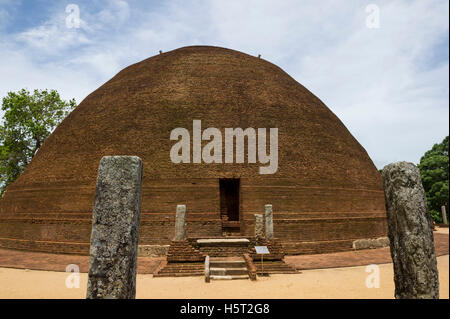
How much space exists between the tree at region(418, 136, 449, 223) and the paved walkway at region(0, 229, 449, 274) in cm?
1706

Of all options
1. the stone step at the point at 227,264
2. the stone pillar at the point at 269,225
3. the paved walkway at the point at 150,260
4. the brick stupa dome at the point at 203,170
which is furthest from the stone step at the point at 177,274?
the brick stupa dome at the point at 203,170

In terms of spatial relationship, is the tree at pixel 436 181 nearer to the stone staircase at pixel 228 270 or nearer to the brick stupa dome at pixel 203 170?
the brick stupa dome at pixel 203 170

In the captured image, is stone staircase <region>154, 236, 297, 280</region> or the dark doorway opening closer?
stone staircase <region>154, 236, 297, 280</region>

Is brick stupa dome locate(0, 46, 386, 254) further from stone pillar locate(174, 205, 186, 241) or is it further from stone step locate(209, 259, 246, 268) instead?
stone step locate(209, 259, 246, 268)

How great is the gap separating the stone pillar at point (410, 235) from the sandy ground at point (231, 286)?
2499 millimetres

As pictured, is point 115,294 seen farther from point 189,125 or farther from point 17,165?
point 17,165

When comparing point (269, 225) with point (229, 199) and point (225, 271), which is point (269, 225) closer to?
point (225, 271)

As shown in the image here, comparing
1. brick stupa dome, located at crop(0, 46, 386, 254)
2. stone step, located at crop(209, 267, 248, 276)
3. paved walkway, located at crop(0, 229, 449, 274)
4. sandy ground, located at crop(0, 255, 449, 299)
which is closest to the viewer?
sandy ground, located at crop(0, 255, 449, 299)

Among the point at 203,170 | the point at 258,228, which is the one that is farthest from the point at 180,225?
the point at 203,170

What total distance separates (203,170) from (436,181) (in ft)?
74.8

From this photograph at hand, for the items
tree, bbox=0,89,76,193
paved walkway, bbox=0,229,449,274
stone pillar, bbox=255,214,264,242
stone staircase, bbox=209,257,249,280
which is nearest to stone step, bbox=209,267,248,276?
stone staircase, bbox=209,257,249,280

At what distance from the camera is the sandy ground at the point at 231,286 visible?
5.66 m

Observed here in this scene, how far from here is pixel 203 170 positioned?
39.7ft

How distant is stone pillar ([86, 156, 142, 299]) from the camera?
288 centimetres
